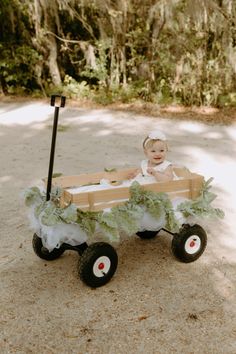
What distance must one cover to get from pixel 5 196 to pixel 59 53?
24.9 feet

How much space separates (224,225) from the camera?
4.34 m

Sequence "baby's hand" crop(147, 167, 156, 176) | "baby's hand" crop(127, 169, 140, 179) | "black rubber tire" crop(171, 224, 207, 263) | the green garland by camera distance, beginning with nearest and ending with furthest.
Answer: the green garland → "black rubber tire" crop(171, 224, 207, 263) → "baby's hand" crop(147, 167, 156, 176) → "baby's hand" crop(127, 169, 140, 179)

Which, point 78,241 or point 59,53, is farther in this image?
point 59,53

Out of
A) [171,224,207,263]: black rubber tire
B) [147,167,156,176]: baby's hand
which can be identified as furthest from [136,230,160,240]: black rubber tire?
[147,167,156,176]: baby's hand

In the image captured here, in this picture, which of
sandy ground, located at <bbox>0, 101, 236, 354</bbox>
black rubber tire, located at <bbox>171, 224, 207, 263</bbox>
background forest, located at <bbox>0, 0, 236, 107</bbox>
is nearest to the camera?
sandy ground, located at <bbox>0, 101, 236, 354</bbox>

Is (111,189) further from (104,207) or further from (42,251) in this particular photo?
(42,251)

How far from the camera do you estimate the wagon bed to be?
317 cm

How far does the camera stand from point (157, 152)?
147 inches

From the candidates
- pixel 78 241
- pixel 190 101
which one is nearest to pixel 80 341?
pixel 78 241

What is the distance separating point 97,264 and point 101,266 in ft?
0.15

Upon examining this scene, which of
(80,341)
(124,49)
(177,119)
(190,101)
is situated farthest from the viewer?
(124,49)

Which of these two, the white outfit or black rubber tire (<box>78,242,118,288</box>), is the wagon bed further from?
black rubber tire (<box>78,242,118,288</box>)

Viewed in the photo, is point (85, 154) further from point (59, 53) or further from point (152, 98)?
point (59, 53)

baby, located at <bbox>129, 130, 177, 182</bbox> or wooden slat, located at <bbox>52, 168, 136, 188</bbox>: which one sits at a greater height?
baby, located at <bbox>129, 130, 177, 182</bbox>
